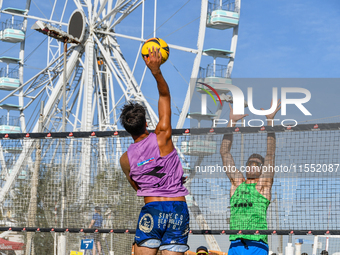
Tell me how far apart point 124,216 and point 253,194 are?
10.4 ft

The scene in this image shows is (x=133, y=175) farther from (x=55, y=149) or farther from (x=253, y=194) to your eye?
(x=55, y=149)

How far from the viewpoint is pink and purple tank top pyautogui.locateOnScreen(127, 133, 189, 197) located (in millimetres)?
4594

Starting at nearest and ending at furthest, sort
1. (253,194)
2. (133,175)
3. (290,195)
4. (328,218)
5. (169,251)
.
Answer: (169,251) < (133,175) < (253,194) < (328,218) < (290,195)

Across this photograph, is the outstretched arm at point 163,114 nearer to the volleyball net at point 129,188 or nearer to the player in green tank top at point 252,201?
the player in green tank top at point 252,201

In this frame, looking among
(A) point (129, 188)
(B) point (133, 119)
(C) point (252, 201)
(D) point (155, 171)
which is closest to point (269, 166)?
(C) point (252, 201)

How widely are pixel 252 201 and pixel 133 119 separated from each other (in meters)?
2.13

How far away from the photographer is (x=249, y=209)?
20.5ft

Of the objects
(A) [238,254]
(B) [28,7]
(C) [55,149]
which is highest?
(B) [28,7]

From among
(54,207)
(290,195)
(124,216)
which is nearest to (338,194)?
(290,195)

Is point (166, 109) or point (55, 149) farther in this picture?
point (55, 149)

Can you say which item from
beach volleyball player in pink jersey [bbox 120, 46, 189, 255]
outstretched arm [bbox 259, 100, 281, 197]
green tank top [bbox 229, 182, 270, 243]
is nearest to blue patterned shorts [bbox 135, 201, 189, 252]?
beach volleyball player in pink jersey [bbox 120, 46, 189, 255]

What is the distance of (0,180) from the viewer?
338 inches

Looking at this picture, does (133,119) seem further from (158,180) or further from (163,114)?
(158,180)

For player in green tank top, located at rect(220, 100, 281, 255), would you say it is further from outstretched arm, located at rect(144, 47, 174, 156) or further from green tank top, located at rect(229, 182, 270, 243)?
outstretched arm, located at rect(144, 47, 174, 156)
